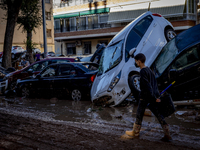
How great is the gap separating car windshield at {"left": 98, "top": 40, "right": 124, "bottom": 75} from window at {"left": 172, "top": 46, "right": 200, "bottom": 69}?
1.73 meters

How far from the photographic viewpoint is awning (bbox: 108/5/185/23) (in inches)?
1021

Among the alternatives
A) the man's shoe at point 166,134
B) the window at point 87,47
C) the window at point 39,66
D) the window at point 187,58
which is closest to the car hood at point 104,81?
the window at point 187,58

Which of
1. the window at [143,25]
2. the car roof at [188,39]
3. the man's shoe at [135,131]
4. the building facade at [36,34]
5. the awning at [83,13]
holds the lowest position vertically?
the man's shoe at [135,131]

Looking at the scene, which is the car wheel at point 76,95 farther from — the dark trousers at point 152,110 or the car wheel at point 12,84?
the dark trousers at point 152,110

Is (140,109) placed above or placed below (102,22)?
below

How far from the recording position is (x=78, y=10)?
117 feet

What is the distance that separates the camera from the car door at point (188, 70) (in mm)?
6402

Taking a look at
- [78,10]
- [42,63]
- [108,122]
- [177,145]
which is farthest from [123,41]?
[78,10]

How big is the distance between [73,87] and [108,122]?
12.2 feet

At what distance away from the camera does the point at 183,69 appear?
6574mm

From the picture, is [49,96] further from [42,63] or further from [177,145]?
[177,145]

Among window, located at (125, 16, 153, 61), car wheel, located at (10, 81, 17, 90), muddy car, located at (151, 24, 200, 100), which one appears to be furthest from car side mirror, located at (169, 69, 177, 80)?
car wheel, located at (10, 81, 17, 90)

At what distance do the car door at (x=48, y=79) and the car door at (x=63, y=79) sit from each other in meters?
0.22

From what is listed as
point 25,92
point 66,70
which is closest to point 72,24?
point 25,92
